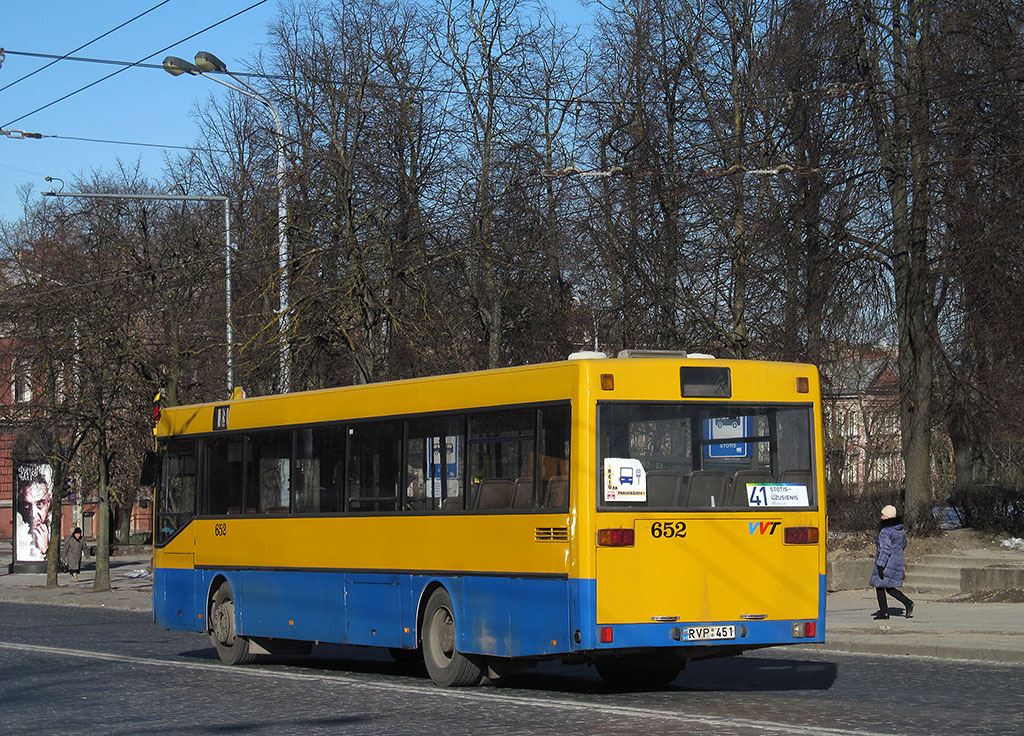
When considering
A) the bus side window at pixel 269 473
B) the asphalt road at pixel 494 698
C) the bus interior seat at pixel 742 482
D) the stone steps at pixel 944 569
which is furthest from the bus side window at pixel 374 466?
the stone steps at pixel 944 569

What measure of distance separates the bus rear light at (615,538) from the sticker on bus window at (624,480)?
0.26 m

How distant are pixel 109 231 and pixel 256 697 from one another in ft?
81.3

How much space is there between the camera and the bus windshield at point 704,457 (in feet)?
42.0

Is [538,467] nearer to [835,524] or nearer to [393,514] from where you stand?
[393,514]

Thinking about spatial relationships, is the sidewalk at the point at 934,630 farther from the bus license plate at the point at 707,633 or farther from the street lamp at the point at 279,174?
the street lamp at the point at 279,174

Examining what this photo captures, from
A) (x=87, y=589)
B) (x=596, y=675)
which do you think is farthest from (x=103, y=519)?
(x=596, y=675)

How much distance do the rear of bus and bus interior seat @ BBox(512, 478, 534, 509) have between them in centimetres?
83

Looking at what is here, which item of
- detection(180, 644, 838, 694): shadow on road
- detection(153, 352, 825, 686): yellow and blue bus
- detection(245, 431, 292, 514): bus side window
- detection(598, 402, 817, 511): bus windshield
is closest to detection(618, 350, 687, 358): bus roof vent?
detection(153, 352, 825, 686): yellow and blue bus

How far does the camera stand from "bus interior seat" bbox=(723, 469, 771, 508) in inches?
517

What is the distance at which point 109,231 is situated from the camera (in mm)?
36656

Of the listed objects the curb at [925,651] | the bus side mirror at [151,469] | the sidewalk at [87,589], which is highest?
the bus side mirror at [151,469]

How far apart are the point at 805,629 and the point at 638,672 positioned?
2.23m

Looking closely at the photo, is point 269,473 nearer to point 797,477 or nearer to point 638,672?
point 638,672

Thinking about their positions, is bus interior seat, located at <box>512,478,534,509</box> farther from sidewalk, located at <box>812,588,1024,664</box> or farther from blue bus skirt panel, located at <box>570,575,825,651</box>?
sidewalk, located at <box>812,588,1024,664</box>
